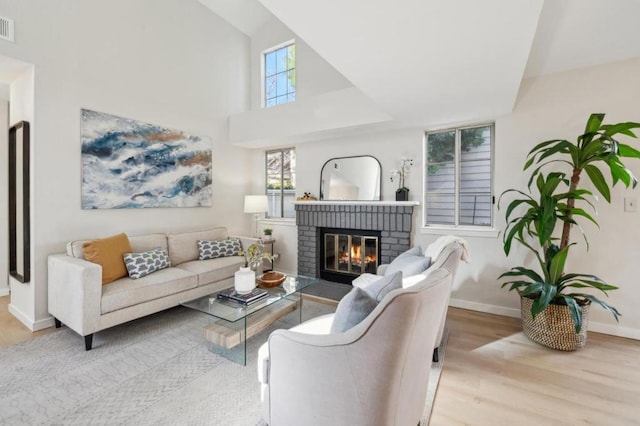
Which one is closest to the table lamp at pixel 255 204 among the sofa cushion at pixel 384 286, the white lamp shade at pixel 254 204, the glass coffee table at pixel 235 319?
the white lamp shade at pixel 254 204

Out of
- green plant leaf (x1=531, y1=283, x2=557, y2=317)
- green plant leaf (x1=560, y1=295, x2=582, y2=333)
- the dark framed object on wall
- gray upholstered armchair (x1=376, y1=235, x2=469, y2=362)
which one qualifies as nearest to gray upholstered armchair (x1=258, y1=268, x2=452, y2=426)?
gray upholstered armchair (x1=376, y1=235, x2=469, y2=362)

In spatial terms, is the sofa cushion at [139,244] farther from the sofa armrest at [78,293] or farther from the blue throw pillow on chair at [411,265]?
the blue throw pillow on chair at [411,265]

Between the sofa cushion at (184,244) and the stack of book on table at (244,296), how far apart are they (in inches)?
55.0

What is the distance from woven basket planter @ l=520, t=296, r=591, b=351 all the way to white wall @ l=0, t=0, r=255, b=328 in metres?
4.10

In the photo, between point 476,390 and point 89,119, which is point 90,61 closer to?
point 89,119

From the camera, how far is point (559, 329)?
2316 millimetres

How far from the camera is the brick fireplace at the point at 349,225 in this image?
356cm

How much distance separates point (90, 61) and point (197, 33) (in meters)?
1.60

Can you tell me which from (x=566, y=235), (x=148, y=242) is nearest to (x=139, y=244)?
(x=148, y=242)

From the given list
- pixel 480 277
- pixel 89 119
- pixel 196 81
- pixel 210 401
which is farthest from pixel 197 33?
pixel 480 277

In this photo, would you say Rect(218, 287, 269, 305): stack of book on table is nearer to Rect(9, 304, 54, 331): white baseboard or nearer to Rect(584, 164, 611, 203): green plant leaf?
Rect(9, 304, 54, 331): white baseboard

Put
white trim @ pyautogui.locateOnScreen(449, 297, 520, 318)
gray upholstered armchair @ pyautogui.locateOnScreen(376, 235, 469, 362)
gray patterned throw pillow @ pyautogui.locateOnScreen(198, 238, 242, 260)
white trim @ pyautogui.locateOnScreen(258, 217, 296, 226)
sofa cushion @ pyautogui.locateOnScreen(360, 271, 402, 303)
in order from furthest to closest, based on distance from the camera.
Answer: white trim @ pyautogui.locateOnScreen(258, 217, 296, 226) < gray patterned throw pillow @ pyautogui.locateOnScreen(198, 238, 242, 260) < white trim @ pyautogui.locateOnScreen(449, 297, 520, 318) < gray upholstered armchair @ pyautogui.locateOnScreen(376, 235, 469, 362) < sofa cushion @ pyautogui.locateOnScreen(360, 271, 402, 303)

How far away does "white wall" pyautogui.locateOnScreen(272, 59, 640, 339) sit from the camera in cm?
259

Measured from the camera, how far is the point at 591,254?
107 inches
